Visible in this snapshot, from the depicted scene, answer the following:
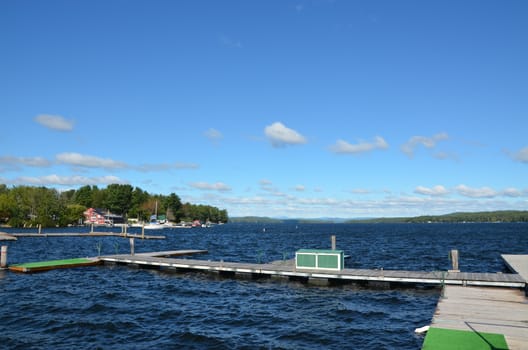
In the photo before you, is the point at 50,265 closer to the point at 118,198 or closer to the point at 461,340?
the point at 461,340

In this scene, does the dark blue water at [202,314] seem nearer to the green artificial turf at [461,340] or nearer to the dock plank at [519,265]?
the green artificial turf at [461,340]

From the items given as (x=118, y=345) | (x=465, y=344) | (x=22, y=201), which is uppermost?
(x=22, y=201)

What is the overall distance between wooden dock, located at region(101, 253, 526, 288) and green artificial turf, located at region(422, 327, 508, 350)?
30.1 ft

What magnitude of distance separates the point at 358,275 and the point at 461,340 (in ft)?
46.8

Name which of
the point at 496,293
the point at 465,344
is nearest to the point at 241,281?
the point at 496,293

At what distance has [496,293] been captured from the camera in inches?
802

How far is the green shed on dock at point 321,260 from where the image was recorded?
91.8 ft

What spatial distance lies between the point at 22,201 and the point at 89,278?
13686cm

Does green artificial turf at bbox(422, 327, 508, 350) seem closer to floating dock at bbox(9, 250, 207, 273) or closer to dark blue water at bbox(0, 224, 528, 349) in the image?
dark blue water at bbox(0, 224, 528, 349)

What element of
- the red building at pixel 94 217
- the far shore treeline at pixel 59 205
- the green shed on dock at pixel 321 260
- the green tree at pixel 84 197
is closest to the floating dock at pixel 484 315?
the green shed on dock at pixel 321 260

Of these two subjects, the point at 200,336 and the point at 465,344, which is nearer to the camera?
the point at 465,344

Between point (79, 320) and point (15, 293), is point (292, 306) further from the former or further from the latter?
point (15, 293)

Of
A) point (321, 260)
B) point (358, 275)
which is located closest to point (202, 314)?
point (321, 260)

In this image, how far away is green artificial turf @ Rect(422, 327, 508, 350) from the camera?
11.8 m
